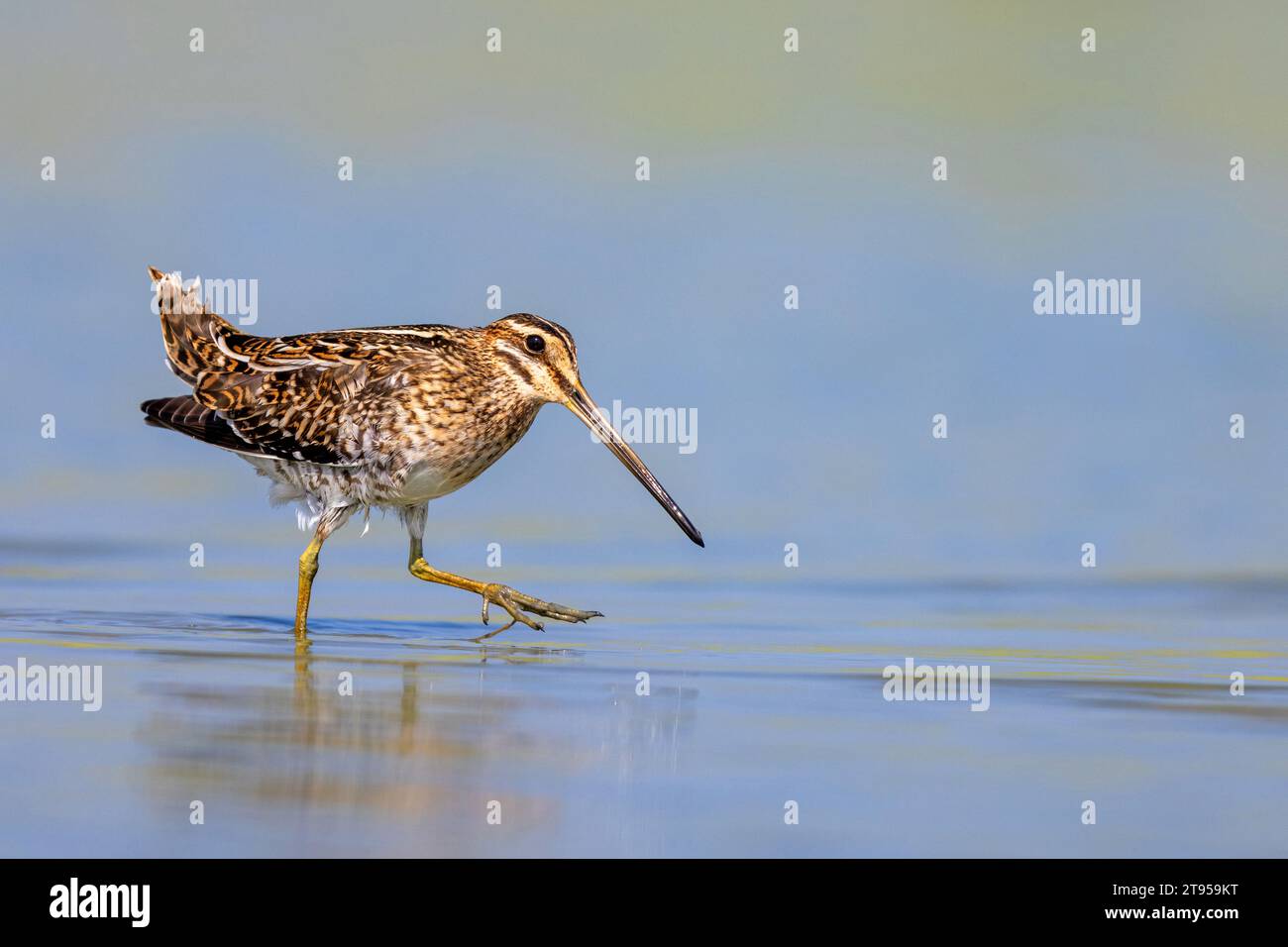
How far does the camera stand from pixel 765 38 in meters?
21.6

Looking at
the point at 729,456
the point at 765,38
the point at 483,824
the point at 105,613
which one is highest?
the point at 765,38

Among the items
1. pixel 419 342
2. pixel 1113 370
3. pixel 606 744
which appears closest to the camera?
pixel 606 744

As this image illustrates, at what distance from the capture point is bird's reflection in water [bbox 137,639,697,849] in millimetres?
7375

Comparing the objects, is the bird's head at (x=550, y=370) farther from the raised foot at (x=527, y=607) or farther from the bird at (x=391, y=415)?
the raised foot at (x=527, y=607)

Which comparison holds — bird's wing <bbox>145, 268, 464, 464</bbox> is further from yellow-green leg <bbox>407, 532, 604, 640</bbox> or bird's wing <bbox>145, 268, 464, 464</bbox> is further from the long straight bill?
yellow-green leg <bbox>407, 532, 604, 640</bbox>

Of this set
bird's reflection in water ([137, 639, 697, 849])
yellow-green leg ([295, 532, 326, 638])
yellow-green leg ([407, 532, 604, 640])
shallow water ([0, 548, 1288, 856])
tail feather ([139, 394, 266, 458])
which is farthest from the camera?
tail feather ([139, 394, 266, 458])

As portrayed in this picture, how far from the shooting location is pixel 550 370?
12.0 m

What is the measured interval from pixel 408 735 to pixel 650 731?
1.04m

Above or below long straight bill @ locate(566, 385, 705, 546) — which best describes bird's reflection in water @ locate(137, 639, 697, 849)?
below

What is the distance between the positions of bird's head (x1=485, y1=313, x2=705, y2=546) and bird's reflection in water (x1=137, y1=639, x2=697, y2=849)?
80.2 inches

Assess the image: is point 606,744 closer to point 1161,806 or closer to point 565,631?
point 1161,806

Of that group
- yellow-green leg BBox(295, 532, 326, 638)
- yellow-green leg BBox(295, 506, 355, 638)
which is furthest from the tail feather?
yellow-green leg BBox(295, 532, 326, 638)

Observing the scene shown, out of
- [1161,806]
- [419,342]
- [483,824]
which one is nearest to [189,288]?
[419,342]

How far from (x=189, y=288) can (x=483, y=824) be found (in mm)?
6698
